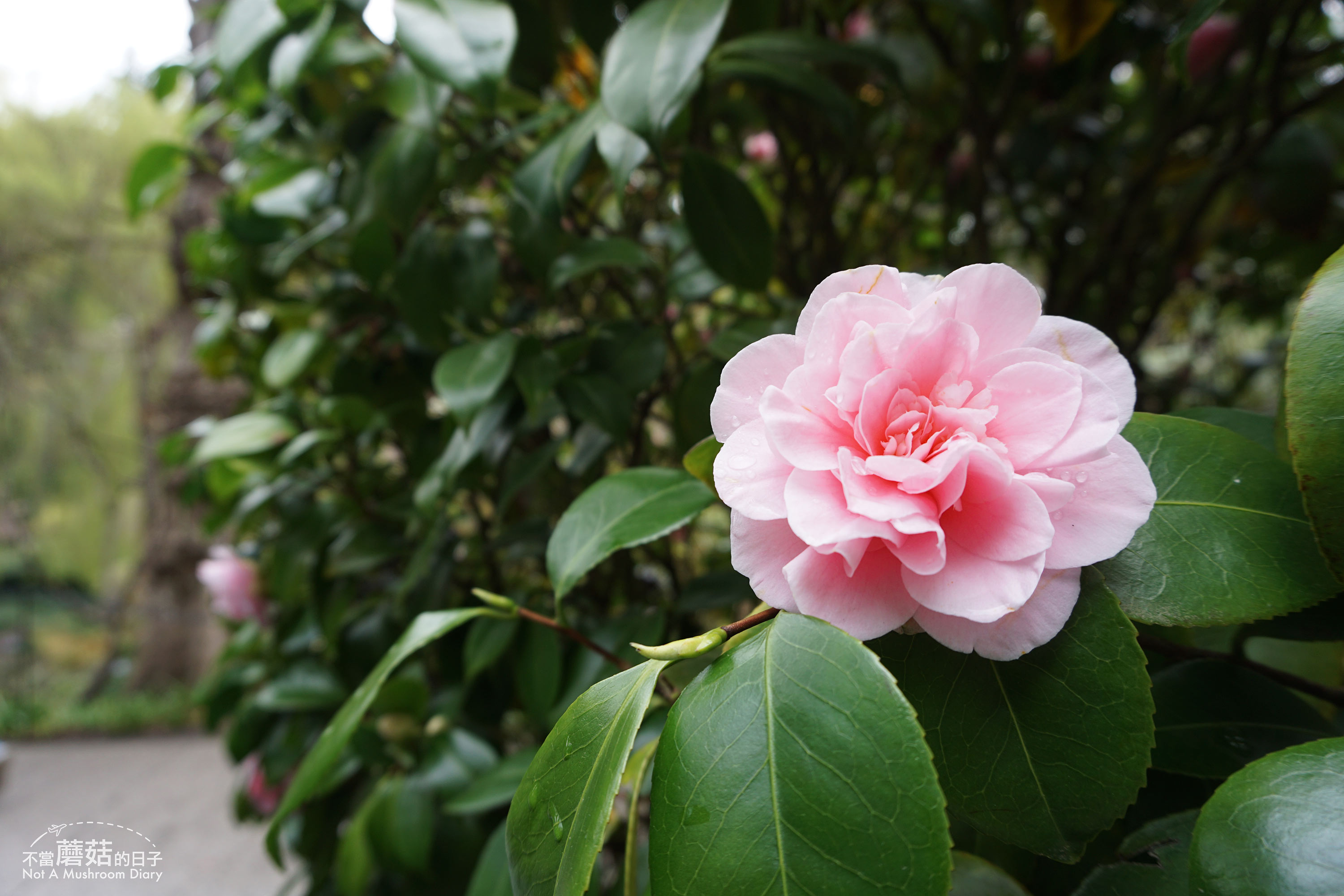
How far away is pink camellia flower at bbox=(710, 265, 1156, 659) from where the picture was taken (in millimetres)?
217

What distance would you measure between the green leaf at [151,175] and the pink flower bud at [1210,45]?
1100 mm

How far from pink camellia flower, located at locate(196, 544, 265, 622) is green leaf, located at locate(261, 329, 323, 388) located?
36 cm

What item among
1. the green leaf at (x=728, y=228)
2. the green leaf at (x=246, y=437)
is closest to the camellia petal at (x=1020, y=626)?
the green leaf at (x=728, y=228)

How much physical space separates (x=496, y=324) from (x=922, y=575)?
0.49 meters

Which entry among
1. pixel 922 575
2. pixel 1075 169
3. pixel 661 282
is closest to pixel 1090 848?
pixel 922 575

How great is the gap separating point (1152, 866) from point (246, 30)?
28.8 inches

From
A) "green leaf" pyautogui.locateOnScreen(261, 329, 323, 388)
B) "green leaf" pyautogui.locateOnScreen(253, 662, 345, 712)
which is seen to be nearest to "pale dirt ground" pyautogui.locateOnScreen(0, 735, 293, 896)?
"green leaf" pyautogui.locateOnScreen(253, 662, 345, 712)

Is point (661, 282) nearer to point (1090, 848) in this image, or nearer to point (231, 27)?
point (231, 27)

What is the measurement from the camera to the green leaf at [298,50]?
1.65 ft

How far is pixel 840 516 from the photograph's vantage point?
22 centimetres

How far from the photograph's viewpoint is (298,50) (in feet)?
1.69

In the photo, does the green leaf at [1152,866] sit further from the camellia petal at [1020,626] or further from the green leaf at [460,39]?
the green leaf at [460,39]

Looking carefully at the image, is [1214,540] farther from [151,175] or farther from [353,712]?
[151,175]

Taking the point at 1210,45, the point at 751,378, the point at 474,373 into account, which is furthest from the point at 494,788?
the point at 1210,45
